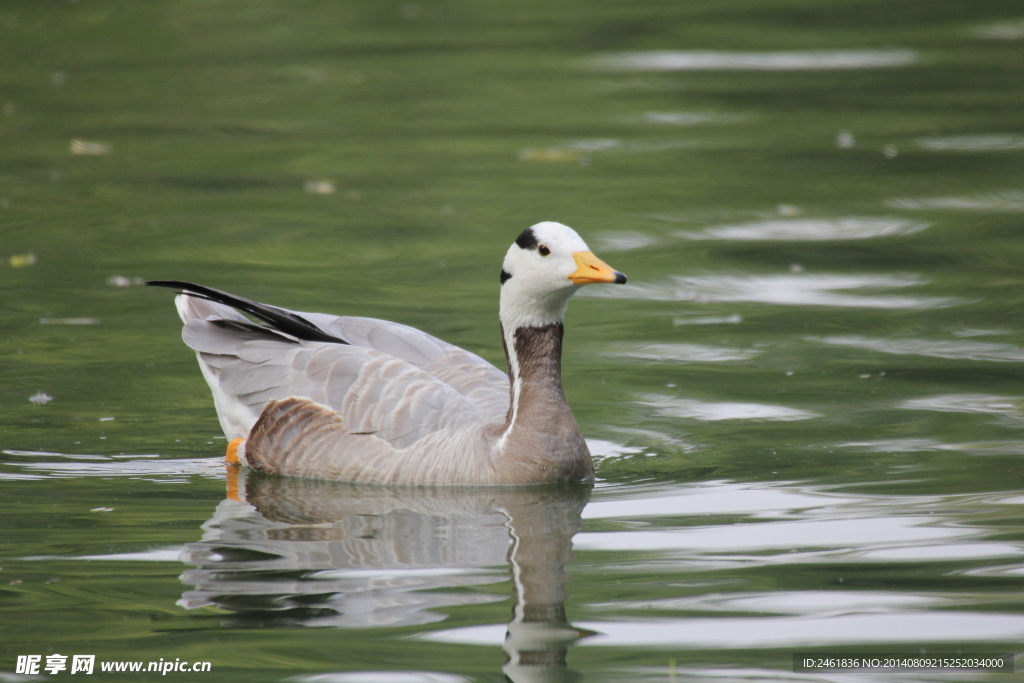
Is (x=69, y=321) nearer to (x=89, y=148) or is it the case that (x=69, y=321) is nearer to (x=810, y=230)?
(x=89, y=148)

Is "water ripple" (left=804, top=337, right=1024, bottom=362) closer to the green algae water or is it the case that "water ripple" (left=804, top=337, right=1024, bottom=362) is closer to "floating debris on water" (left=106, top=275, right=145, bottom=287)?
the green algae water

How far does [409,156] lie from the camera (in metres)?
16.3

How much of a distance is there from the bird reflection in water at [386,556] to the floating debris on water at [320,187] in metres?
6.78

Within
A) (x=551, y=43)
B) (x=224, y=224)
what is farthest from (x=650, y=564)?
(x=551, y=43)

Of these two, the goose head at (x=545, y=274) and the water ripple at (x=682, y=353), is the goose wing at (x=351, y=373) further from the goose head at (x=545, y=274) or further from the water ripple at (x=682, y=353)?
the water ripple at (x=682, y=353)

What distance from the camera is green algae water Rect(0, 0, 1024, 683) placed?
6.14 m

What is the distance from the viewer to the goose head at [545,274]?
25.4 feet

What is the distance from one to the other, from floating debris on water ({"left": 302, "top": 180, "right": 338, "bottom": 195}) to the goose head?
7.17 metres

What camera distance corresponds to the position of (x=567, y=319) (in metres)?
11.8

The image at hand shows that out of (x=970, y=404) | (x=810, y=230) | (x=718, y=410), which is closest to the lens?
(x=970, y=404)

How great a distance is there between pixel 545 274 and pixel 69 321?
4972 millimetres

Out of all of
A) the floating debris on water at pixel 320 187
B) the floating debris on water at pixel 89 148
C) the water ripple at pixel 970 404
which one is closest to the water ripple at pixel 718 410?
the water ripple at pixel 970 404

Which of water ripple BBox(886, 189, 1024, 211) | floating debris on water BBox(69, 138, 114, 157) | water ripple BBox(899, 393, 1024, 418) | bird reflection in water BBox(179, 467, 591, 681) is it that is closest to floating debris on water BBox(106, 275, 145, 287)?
bird reflection in water BBox(179, 467, 591, 681)


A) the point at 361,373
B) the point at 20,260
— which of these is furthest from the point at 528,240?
the point at 20,260
